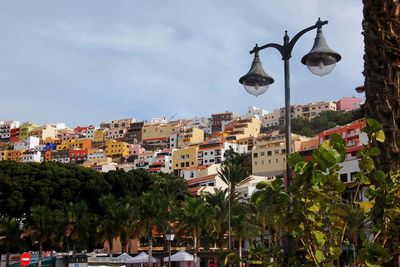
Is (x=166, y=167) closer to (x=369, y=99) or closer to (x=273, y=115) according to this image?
(x=273, y=115)

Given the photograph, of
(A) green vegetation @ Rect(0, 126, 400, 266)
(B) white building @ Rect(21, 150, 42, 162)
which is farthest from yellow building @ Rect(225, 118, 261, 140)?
(A) green vegetation @ Rect(0, 126, 400, 266)

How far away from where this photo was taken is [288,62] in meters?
9.30

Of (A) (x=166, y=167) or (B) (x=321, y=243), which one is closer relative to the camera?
(B) (x=321, y=243)

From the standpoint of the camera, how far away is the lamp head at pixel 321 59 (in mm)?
8859

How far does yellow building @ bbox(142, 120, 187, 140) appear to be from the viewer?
14909 cm

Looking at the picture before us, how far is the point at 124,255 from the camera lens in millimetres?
40406

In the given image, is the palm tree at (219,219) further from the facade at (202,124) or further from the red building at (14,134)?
the red building at (14,134)

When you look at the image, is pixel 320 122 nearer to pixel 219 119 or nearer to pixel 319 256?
pixel 219 119

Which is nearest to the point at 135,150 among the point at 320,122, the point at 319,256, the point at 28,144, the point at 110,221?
the point at 28,144

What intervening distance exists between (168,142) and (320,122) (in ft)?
136

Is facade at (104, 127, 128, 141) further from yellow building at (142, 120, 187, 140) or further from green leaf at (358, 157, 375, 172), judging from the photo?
green leaf at (358, 157, 375, 172)

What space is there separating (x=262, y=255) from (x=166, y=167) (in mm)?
101544

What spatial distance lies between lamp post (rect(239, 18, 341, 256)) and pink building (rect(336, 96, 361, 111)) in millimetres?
125851

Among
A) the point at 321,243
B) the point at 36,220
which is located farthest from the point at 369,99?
the point at 36,220
